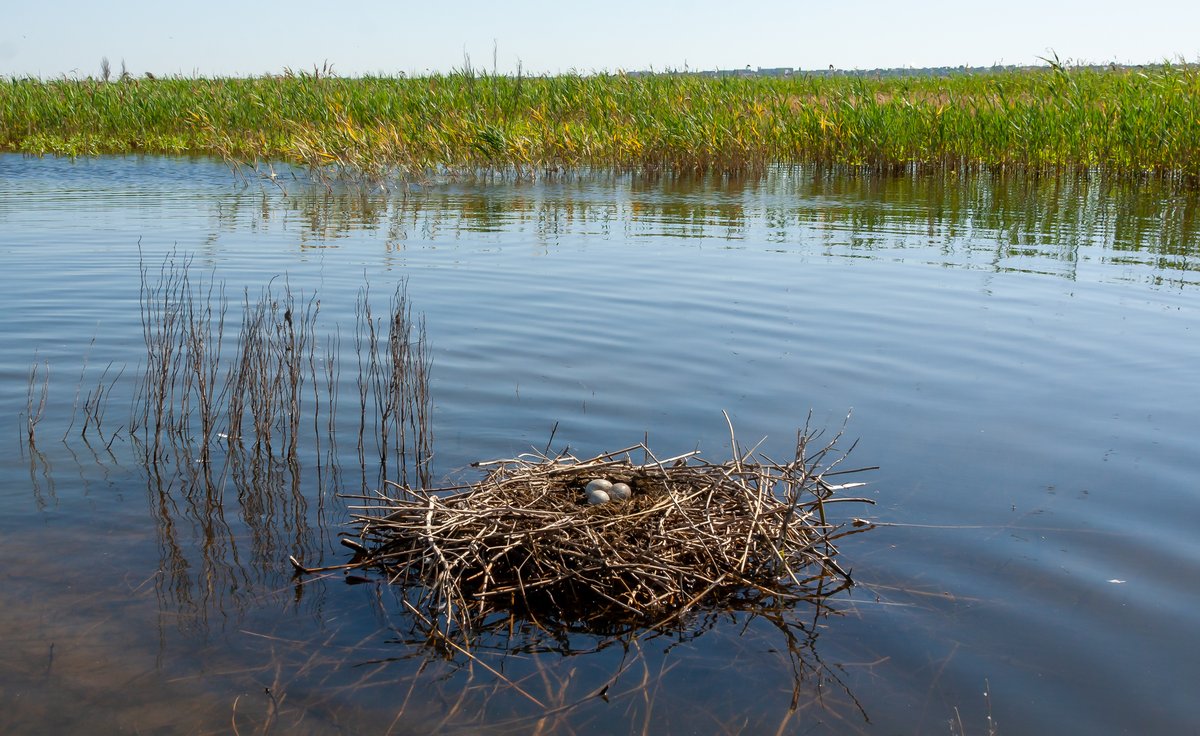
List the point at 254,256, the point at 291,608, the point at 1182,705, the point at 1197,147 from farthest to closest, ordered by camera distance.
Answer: the point at 1197,147 → the point at 254,256 → the point at 291,608 → the point at 1182,705

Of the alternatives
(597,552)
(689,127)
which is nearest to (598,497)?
(597,552)

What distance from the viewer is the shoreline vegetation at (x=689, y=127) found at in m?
19.1

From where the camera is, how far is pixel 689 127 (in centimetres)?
2228

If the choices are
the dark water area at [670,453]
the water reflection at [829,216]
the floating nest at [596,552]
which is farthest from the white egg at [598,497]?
the water reflection at [829,216]

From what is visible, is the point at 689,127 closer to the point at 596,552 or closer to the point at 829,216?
the point at 829,216

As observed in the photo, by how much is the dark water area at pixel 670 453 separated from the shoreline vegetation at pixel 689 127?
675cm

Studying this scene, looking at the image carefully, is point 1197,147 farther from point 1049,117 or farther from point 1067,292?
point 1067,292

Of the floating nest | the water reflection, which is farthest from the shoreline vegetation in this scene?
the floating nest

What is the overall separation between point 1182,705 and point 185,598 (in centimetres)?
359

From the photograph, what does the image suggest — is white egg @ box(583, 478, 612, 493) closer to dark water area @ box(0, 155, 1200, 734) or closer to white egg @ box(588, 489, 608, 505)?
white egg @ box(588, 489, 608, 505)

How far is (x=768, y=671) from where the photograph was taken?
373cm

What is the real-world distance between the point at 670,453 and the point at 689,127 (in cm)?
1749

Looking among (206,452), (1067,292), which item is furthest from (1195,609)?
(1067,292)

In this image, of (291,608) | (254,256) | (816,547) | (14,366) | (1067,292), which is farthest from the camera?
(254,256)
